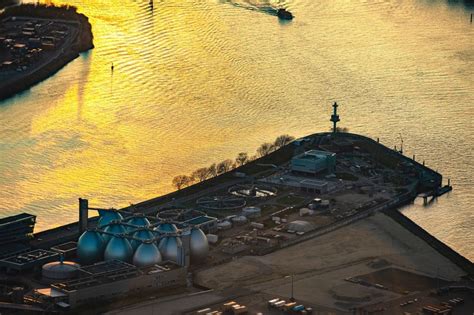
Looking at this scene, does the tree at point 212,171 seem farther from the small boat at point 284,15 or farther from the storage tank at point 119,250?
the small boat at point 284,15

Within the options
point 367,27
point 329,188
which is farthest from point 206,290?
point 367,27

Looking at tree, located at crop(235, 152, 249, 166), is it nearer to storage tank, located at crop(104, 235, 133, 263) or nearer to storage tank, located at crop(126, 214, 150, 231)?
storage tank, located at crop(126, 214, 150, 231)

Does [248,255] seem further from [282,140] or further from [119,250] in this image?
[282,140]

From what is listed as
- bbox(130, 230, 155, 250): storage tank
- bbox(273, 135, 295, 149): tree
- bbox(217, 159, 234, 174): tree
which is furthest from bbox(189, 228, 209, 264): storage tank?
bbox(273, 135, 295, 149): tree

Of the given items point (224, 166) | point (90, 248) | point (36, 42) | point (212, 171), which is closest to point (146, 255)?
point (90, 248)

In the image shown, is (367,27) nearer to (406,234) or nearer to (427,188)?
(427,188)
